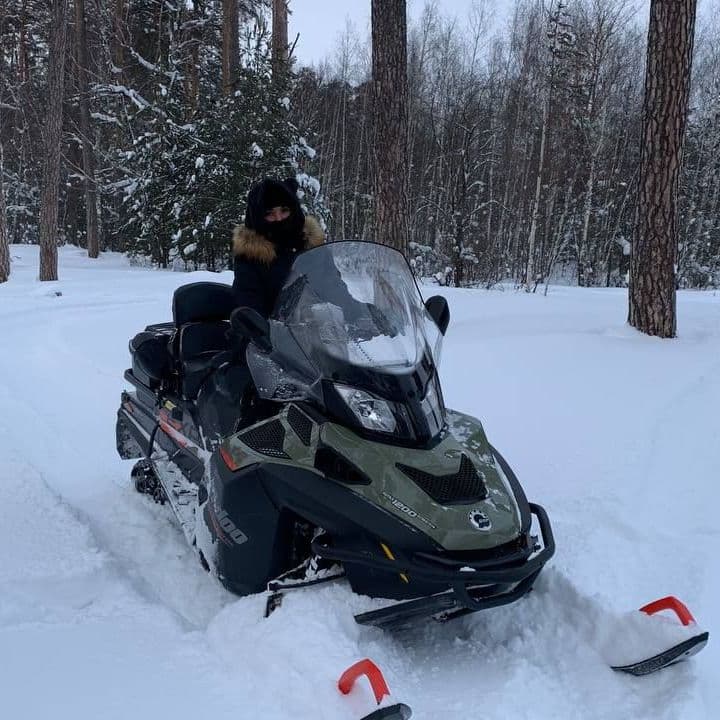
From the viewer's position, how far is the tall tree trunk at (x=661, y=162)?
20.7ft

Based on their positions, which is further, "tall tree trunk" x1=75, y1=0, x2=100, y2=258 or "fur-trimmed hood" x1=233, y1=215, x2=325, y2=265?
"tall tree trunk" x1=75, y1=0, x2=100, y2=258

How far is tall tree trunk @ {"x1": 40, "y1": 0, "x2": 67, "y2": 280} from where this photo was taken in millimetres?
12938

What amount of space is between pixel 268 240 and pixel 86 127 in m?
21.4

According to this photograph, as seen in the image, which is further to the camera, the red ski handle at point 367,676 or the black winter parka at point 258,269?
the black winter parka at point 258,269

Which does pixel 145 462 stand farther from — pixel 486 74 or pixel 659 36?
pixel 486 74

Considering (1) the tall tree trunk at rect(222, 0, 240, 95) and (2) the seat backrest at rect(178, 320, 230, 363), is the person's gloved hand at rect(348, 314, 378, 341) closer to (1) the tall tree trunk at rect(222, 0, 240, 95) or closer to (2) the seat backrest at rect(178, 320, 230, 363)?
(2) the seat backrest at rect(178, 320, 230, 363)

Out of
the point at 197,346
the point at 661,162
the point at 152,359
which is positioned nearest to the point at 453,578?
the point at 197,346

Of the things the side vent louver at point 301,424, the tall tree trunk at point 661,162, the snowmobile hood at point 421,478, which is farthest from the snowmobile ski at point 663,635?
the tall tree trunk at point 661,162

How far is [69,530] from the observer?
329 centimetres

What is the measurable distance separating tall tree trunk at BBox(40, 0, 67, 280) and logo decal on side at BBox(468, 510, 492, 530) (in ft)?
45.5

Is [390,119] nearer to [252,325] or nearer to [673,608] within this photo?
[252,325]

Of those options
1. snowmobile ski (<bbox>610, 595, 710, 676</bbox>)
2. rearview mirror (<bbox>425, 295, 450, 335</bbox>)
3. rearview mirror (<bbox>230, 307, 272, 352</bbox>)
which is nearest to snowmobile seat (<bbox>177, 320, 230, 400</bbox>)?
rearview mirror (<bbox>230, 307, 272, 352</bbox>)

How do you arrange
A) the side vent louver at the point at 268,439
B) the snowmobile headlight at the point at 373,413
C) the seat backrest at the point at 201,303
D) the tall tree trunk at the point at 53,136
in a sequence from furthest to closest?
the tall tree trunk at the point at 53,136 → the seat backrest at the point at 201,303 → the side vent louver at the point at 268,439 → the snowmobile headlight at the point at 373,413

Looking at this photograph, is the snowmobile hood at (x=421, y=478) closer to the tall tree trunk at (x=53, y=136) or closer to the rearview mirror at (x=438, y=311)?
the rearview mirror at (x=438, y=311)
